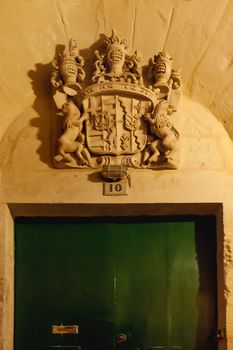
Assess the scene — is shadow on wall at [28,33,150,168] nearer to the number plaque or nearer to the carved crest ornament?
the carved crest ornament

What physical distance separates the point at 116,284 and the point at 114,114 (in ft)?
3.44

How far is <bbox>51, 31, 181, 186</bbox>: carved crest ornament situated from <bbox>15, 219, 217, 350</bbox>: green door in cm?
45

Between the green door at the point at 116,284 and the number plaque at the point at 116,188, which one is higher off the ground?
the number plaque at the point at 116,188

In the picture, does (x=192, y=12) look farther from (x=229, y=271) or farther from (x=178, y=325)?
(x=178, y=325)

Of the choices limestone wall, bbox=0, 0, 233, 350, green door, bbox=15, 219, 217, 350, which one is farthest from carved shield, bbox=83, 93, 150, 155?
green door, bbox=15, 219, 217, 350

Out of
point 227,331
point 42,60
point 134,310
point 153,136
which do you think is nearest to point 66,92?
point 42,60

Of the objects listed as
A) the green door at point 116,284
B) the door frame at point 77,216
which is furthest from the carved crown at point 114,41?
the green door at point 116,284

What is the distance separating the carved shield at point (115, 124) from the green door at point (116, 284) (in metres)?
0.51

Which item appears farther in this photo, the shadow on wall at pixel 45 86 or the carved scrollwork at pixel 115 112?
the shadow on wall at pixel 45 86

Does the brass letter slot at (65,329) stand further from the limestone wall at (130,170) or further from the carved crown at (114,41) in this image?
the carved crown at (114,41)

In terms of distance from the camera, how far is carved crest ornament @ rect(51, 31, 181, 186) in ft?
9.57

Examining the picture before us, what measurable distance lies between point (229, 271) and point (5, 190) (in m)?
1.40

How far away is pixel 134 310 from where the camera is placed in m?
3.02

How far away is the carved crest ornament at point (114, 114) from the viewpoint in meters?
2.92
